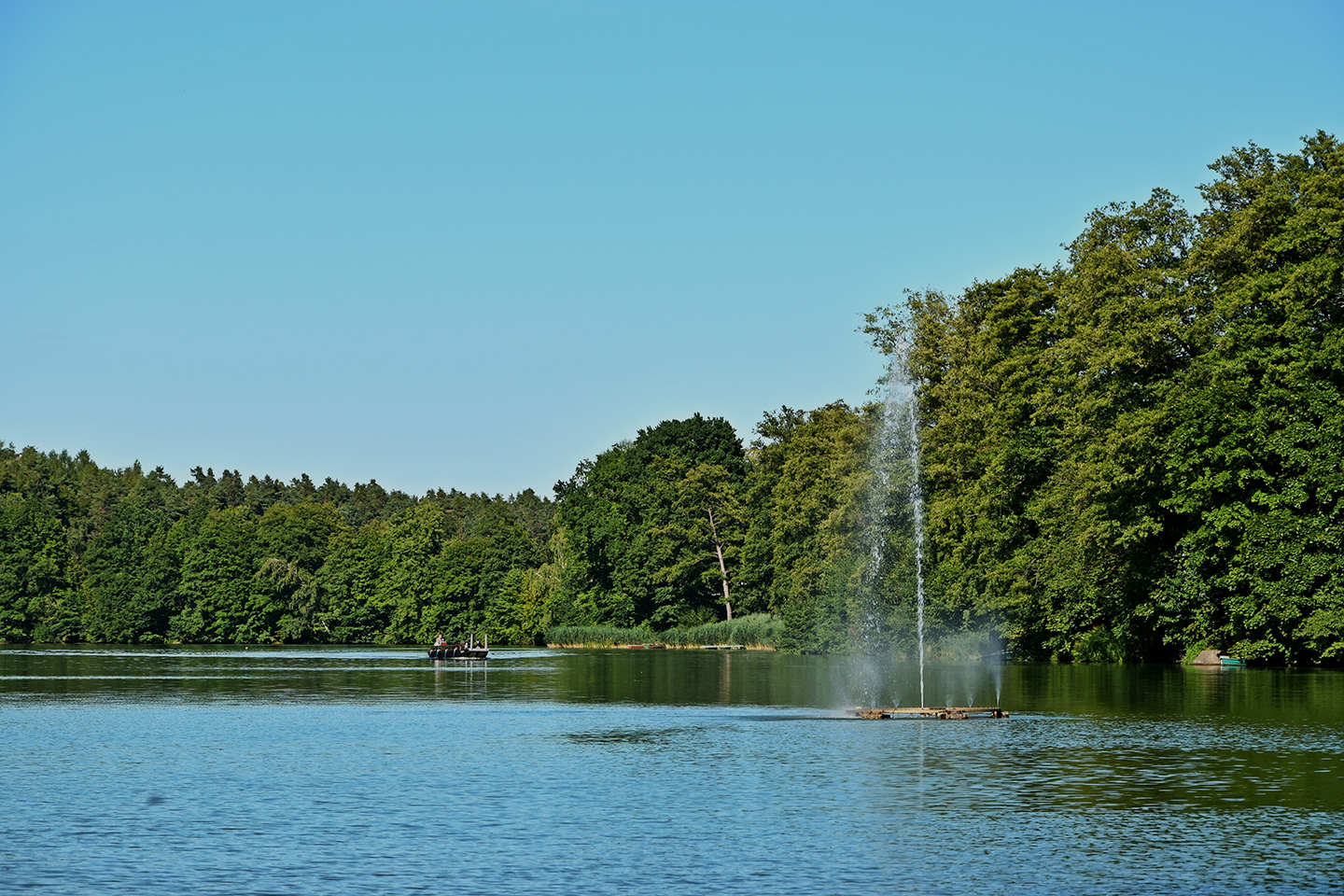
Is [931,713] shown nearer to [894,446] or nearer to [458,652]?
[894,446]

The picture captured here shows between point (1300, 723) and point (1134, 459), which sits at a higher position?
point (1134, 459)

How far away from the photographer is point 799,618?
4107 inches

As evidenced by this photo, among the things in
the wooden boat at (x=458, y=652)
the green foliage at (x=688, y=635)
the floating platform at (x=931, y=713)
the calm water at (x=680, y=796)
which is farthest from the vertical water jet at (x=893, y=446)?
the floating platform at (x=931, y=713)

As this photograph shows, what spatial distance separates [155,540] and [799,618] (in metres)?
96.8

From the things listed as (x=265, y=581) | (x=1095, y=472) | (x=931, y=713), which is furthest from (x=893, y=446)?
(x=265, y=581)

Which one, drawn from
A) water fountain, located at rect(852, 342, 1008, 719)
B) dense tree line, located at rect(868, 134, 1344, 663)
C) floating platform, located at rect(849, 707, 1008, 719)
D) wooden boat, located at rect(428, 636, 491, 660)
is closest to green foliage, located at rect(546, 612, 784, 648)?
water fountain, located at rect(852, 342, 1008, 719)

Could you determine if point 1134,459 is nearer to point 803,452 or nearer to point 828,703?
point 828,703

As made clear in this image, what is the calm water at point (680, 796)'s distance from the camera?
18.4 m

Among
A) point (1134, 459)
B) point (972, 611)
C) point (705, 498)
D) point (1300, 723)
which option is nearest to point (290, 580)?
point (705, 498)

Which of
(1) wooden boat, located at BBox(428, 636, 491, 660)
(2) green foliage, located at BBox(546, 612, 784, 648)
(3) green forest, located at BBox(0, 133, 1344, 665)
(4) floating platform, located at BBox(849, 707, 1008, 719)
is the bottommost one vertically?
(2) green foliage, located at BBox(546, 612, 784, 648)

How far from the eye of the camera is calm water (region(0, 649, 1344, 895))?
18.4 m

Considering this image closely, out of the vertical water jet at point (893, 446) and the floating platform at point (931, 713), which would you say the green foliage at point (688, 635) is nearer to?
the vertical water jet at point (893, 446)

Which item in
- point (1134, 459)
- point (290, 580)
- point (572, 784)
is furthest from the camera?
point (290, 580)

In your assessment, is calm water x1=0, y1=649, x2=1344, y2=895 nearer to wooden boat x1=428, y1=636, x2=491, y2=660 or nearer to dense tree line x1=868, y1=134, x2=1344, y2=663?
dense tree line x1=868, y1=134, x2=1344, y2=663
